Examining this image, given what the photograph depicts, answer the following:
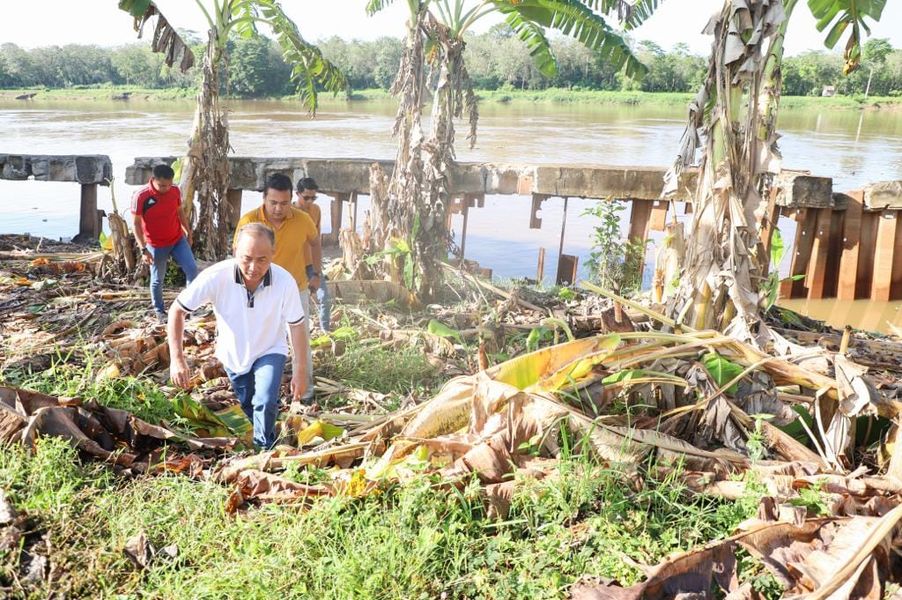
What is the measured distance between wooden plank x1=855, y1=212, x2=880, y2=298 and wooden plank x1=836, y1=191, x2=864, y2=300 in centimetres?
10

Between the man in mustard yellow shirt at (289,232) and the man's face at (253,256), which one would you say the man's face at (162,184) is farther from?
the man's face at (253,256)

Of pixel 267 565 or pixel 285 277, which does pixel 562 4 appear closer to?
pixel 285 277

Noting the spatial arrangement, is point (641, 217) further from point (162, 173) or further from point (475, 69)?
point (475, 69)

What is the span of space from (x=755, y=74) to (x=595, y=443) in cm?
260

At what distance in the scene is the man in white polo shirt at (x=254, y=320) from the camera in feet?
12.8

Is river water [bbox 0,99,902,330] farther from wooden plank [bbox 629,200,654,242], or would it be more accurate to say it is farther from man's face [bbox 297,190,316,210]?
man's face [bbox 297,190,316,210]

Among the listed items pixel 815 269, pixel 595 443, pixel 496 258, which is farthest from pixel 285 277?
pixel 496 258

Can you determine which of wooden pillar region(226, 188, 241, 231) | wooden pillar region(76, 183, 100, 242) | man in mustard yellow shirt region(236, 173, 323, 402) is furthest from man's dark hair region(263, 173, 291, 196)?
wooden pillar region(76, 183, 100, 242)

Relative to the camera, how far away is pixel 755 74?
451 cm

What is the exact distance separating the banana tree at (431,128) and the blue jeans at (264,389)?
3.22 metres

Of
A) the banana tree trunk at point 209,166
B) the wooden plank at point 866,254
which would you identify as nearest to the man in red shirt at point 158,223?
the banana tree trunk at point 209,166

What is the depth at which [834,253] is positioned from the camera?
32.4ft

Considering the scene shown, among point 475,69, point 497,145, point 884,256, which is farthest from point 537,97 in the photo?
point 884,256

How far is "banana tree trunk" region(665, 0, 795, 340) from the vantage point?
14.7 feet
